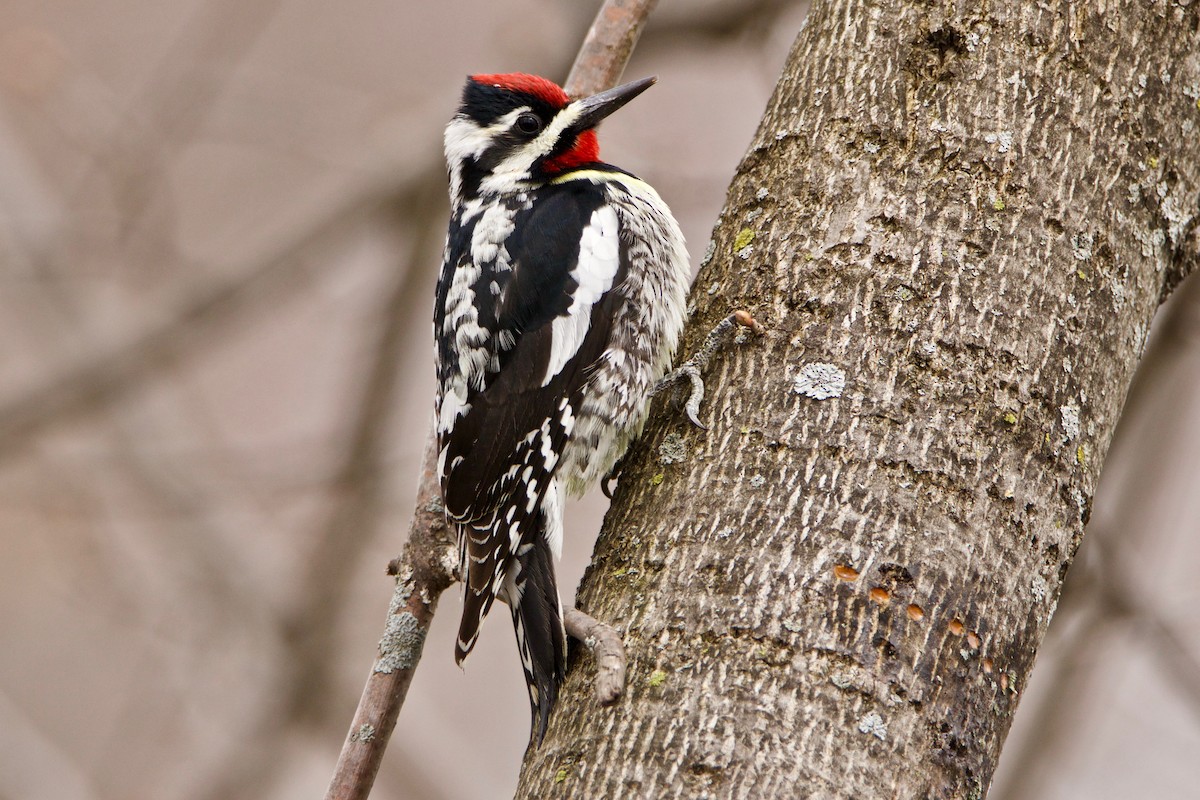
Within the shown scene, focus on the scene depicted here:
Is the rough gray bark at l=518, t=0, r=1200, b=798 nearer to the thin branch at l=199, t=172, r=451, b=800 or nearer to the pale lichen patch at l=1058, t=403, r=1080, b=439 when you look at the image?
the pale lichen patch at l=1058, t=403, r=1080, b=439

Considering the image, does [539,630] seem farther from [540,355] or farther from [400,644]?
[540,355]

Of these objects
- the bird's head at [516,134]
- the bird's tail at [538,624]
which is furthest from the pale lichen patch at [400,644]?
the bird's head at [516,134]

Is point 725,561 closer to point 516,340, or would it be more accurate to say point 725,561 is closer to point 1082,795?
point 516,340

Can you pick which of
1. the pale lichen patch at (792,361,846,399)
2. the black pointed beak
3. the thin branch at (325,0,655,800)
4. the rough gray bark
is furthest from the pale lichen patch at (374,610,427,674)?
the black pointed beak

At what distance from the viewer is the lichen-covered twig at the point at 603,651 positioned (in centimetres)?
171

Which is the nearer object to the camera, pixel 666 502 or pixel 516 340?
pixel 666 502

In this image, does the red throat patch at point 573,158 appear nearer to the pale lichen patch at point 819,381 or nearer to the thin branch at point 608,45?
the thin branch at point 608,45

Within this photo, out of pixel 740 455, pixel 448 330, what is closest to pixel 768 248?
pixel 740 455

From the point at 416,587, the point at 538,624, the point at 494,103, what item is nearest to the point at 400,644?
the point at 416,587

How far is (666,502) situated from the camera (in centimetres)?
197

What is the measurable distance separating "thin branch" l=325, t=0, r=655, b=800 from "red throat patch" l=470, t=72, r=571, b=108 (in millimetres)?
67

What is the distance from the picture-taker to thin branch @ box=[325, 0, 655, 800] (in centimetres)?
222

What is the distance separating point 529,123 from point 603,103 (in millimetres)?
264

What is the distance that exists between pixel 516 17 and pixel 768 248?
2.36 m
